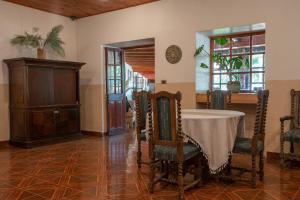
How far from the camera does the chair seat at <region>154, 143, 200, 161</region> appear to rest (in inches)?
114

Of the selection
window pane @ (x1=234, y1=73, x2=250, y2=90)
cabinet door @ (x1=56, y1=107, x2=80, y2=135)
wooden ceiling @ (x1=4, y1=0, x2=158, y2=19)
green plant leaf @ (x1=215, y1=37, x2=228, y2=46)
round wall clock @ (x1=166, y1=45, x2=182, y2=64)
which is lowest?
cabinet door @ (x1=56, y1=107, x2=80, y2=135)

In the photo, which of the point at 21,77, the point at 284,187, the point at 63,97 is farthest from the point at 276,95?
the point at 21,77

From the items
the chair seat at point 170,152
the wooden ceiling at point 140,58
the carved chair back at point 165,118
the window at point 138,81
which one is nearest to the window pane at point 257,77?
the chair seat at point 170,152

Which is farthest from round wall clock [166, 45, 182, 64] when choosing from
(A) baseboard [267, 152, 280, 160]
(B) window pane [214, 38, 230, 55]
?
(A) baseboard [267, 152, 280, 160]

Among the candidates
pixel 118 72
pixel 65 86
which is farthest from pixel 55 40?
pixel 118 72

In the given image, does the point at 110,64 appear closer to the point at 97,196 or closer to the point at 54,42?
the point at 54,42

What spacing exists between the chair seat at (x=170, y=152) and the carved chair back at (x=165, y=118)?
0.09 m

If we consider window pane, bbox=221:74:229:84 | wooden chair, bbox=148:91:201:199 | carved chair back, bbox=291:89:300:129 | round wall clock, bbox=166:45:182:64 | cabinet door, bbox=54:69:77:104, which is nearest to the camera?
wooden chair, bbox=148:91:201:199

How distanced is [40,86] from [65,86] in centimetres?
64

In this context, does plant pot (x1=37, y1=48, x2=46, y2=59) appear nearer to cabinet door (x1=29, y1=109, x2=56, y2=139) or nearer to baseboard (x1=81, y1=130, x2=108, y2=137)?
cabinet door (x1=29, y1=109, x2=56, y2=139)

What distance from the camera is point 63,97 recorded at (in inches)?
245

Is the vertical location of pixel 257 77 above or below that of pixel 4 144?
above

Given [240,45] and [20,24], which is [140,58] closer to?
[20,24]

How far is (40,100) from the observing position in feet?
18.8
